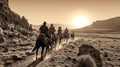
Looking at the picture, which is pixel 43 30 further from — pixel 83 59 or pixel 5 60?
pixel 83 59

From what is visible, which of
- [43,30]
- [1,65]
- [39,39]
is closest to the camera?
[1,65]

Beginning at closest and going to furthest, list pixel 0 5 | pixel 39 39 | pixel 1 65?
pixel 1 65, pixel 39 39, pixel 0 5

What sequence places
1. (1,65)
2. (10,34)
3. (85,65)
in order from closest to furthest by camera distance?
(85,65) < (1,65) < (10,34)

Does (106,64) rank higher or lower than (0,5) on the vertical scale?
lower

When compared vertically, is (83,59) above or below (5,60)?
above

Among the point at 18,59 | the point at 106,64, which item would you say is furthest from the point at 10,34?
the point at 106,64

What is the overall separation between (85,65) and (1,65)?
12852 millimetres

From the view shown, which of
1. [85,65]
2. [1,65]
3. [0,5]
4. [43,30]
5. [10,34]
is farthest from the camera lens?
[0,5]

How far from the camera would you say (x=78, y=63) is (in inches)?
173

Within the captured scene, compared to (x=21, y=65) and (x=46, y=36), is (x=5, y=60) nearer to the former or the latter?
(x=21, y=65)

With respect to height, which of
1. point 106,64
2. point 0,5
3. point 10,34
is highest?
point 0,5

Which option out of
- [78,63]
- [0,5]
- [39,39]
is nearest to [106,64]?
[39,39]

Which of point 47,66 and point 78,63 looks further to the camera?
point 47,66

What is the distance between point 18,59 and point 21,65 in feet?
9.16
